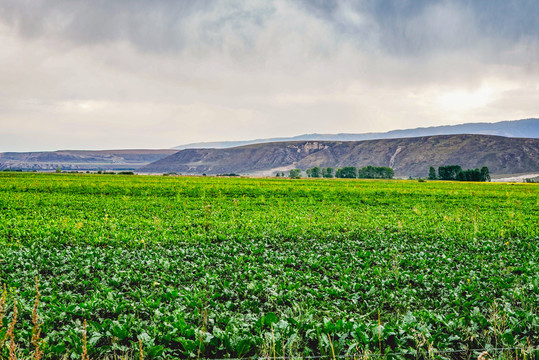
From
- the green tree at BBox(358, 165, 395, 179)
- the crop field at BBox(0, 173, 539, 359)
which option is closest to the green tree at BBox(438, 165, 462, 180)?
the green tree at BBox(358, 165, 395, 179)

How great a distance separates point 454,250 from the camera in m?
13.0

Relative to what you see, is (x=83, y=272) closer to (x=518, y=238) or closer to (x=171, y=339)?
(x=171, y=339)

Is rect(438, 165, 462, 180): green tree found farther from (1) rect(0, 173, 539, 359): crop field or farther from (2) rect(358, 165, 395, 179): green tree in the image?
(1) rect(0, 173, 539, 359): crop field

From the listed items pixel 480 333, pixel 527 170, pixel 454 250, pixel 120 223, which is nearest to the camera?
pixel 480 333

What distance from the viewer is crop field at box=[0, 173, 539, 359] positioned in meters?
5.62

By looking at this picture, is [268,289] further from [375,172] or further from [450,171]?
[375,172]

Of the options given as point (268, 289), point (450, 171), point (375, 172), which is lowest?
point (268, 289)

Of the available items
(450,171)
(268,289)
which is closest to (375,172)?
(450,171)

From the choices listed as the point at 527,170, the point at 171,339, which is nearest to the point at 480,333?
the point at 171,339

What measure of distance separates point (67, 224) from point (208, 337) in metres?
13.1

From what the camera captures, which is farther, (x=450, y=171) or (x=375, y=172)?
(x=375, y=172)

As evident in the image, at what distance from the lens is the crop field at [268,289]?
5.62 meters

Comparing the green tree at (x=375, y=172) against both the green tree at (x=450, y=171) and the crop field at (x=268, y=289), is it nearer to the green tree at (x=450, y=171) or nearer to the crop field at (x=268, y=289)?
the green tree at (x=450, y=171)

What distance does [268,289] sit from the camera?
8352mm
